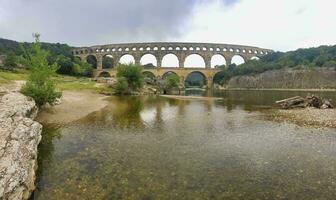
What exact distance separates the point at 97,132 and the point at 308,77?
11168cm

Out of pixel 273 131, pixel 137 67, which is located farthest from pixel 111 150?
pixel 137 67

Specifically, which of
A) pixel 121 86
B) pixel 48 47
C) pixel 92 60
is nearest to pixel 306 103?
pixel 121 86

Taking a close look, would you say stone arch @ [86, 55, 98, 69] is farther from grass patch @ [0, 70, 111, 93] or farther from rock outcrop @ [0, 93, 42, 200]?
rock outcrop @ [0, 93, 42, 200]

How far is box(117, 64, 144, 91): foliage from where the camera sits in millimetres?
68312

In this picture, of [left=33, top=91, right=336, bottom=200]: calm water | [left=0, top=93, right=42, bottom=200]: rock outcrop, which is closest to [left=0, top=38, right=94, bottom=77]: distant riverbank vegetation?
[left=33, top=91, right=336, bottom=200]: calm water

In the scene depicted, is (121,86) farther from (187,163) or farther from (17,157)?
(17,157)

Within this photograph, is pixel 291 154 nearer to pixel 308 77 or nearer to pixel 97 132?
pixel 97 132

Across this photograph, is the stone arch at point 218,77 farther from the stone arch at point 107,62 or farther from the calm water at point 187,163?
the calm water at point 187,163

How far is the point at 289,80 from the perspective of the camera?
391ft

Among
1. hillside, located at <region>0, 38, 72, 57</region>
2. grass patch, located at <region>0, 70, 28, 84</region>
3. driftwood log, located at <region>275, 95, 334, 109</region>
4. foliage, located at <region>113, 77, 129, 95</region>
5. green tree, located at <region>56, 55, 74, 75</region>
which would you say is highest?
hillside, located at <region>0, 38, 72, 57</region>

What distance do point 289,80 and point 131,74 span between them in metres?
77.8

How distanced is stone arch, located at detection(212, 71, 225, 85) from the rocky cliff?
784 cm

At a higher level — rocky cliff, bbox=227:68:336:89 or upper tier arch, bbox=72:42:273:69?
upper tier arch, bbox=72:42:273:69

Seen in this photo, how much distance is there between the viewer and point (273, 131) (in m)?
20.5
